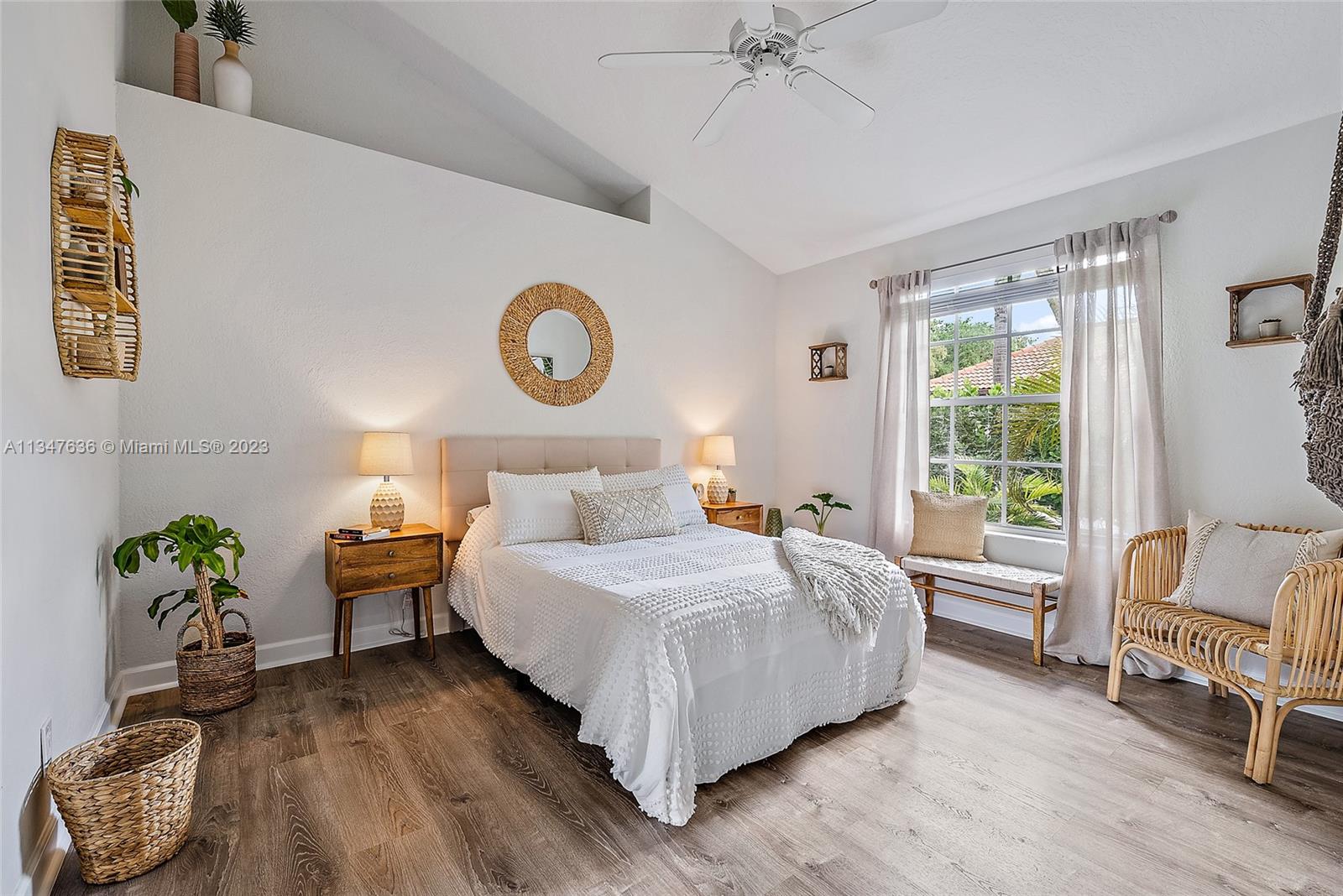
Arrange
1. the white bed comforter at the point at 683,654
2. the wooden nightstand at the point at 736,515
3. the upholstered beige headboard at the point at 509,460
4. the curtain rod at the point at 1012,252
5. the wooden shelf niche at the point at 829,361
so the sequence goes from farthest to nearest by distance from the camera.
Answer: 1. the wooden shelf niche at the point at 829,361
2. the wooden nightstand at the point at 736,515
3. the upholstered beige headboard at the point at 509,460
4. the curtain rod at the point at 1012,252
5. the white bed comforter at the point at 683,654

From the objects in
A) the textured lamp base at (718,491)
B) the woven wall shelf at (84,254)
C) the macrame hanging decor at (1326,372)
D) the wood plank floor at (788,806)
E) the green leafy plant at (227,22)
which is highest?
the green leafy plant at (227,22)

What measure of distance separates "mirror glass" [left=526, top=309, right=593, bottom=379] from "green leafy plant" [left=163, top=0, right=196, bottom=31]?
2.17 meters

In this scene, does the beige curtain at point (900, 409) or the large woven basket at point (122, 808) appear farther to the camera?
the beige curtain at point (900, 409)

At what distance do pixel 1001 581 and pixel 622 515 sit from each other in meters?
2.12

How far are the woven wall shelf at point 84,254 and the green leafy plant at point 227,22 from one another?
1.65 metres

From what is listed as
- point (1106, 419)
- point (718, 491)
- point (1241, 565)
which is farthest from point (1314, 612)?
point (718, 491)

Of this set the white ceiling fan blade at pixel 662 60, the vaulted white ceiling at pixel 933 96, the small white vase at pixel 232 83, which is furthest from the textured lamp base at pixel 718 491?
the small white vase at pixel 232 83

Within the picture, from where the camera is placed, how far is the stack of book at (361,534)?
122 inches

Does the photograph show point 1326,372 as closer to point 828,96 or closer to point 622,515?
Result: point 828,96

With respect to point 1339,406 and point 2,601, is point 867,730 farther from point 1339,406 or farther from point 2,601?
point 2,601

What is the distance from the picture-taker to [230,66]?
10.1ft

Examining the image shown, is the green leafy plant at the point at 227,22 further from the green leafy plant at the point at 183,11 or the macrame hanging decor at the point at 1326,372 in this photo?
the macrame hanging decor at the point at 1326,372

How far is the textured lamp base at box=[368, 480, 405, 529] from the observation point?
10.8 feet

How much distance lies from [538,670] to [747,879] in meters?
1.25
